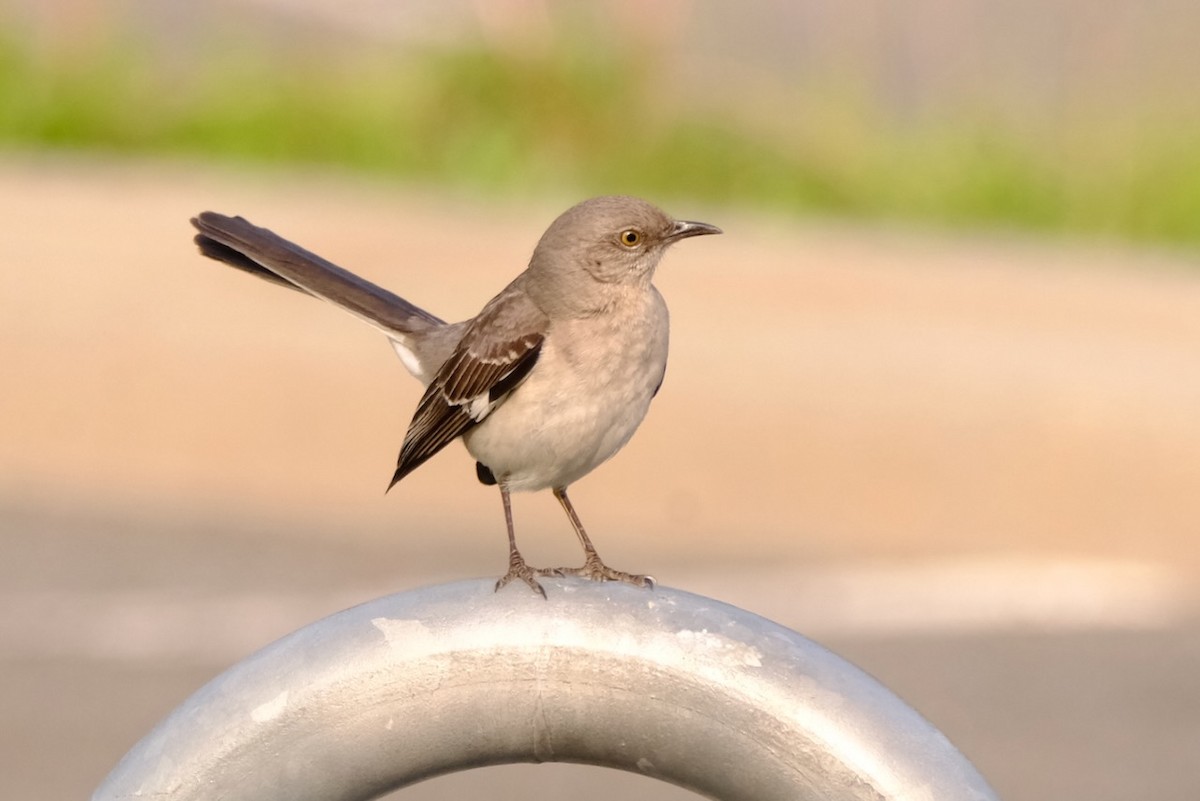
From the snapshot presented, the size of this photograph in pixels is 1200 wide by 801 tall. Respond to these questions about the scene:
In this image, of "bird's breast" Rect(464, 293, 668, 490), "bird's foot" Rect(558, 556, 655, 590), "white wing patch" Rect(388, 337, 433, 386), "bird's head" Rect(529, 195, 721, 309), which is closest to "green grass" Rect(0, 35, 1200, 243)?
"white wing patch" Rect(388, 337, 433, 386)

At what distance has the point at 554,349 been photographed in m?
4.48

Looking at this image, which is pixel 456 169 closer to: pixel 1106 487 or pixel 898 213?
pixel 898 213

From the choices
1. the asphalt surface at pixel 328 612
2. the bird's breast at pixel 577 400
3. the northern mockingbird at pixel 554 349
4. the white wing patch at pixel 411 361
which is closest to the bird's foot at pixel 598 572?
the northern mockingbird at pixel 554 349

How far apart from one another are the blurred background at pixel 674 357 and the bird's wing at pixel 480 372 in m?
3.38

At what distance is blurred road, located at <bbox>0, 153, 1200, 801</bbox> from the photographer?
865 centimetres

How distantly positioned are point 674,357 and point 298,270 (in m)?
7.05

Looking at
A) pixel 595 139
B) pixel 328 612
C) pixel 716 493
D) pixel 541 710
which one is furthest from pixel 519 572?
pixel 595 139

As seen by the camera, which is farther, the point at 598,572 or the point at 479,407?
the point at 479,407

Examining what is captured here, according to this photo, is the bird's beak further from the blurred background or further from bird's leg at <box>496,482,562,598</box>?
the blurred background

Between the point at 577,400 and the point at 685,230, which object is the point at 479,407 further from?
the point at 685,230

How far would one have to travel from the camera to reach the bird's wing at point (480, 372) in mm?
4512

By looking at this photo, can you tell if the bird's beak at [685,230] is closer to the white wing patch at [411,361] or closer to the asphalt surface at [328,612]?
the white wing patch at [411,361]

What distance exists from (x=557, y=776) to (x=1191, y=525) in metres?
3.66

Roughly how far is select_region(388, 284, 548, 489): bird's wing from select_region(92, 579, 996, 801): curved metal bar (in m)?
2.15
